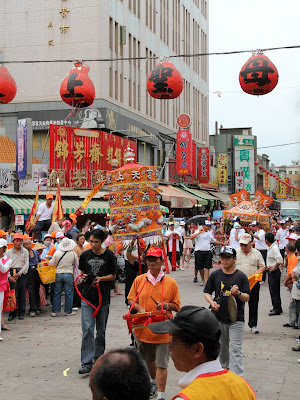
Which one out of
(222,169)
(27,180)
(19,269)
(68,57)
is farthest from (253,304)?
(222,169)

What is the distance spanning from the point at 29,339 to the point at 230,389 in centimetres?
703

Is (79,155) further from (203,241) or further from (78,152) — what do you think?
(203,241)

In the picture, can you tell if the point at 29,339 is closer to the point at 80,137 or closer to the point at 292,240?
the point at 292,240

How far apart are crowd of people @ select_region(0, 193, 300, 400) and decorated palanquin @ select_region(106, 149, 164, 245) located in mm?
282

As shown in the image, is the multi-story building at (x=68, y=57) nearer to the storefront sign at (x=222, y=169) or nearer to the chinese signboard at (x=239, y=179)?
the storefront sign at (x=222, y=169)

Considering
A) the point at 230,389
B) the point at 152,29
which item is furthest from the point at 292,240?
the point at 152,29

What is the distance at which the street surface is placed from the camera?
630 cm

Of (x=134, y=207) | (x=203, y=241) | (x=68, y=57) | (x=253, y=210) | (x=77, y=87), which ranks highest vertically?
(x=68, y=57)

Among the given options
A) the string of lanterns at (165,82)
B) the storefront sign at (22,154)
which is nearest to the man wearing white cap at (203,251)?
the string of lanterns at (165,82)

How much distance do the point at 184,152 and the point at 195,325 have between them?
33.1 metres

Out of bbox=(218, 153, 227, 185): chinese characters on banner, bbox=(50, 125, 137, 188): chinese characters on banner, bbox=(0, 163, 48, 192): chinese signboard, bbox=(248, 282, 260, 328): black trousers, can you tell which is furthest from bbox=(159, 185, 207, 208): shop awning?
bbox=(248, 282, 260, 328): black trousers

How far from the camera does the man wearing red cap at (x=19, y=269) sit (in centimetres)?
1063

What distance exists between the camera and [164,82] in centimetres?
1145

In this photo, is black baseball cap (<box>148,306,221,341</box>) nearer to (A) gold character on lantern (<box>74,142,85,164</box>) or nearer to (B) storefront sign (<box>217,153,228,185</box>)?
(A) gold character on lantern (<box>74,142,85,164</box>)
